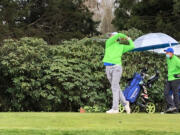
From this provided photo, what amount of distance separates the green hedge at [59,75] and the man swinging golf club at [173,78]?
2.05 meters

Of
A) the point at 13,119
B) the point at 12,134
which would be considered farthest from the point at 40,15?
the point at 12,134

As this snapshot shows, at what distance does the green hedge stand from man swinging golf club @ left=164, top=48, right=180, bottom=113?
2.05 metres

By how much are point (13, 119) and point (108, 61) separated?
2591 mm

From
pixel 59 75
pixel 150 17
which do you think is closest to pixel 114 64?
pixel 59 75

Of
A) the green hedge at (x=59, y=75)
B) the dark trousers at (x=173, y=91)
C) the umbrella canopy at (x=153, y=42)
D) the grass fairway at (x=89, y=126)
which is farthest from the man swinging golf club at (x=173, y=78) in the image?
the grass fairway at (x=89, y=126)

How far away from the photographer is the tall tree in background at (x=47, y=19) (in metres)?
19.0

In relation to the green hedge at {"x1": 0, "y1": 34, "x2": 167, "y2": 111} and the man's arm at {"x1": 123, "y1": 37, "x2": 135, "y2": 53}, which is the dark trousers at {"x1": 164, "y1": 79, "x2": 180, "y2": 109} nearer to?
→ the man's arm at {"x1": 123, "y1": 37, "x2": 135, "y2": 53}

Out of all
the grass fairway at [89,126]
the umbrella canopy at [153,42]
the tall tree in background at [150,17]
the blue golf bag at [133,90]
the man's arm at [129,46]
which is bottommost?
the grass fairway at [89,126]

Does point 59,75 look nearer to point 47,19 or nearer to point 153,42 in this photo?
point 153,42

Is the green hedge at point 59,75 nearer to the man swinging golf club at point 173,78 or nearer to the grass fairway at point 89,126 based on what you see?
the man swinging golf club at point 173,78

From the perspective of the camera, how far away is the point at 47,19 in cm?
2122

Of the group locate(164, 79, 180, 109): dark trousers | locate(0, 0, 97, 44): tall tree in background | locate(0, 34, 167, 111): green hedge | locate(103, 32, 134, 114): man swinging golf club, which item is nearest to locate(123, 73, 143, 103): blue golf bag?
locate(164, 79, 180, 109): dark trousers

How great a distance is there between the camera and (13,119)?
645 cm

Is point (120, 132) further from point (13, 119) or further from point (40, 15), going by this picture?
point (40, 15)
